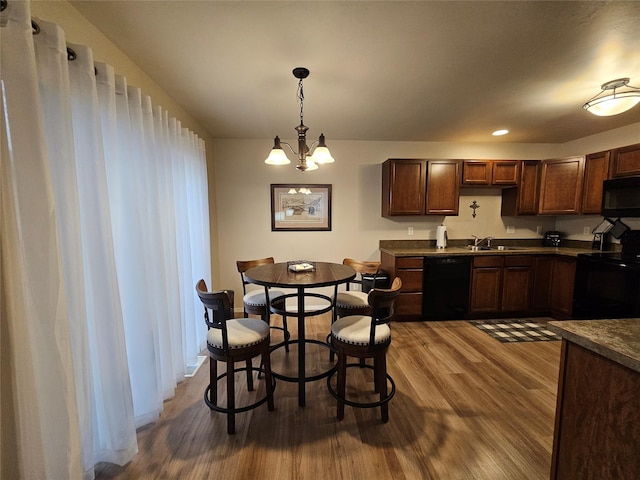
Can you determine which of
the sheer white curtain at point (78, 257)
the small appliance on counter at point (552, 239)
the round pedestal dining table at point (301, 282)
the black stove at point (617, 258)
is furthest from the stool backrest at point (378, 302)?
the small appliance on counter at point (552, 239)

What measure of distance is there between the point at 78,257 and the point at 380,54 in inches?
81.8

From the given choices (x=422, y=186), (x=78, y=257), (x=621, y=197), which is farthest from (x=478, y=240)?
(x=78, y=257)

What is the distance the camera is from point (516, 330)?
3.20m

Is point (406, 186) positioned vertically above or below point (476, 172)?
below

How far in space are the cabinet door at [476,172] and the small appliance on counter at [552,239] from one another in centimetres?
136

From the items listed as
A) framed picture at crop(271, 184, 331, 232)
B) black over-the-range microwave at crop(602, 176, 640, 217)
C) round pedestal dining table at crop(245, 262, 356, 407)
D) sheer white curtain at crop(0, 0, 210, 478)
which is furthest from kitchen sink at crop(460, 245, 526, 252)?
sheer white curtain at crop(0, 0, 210, 478)

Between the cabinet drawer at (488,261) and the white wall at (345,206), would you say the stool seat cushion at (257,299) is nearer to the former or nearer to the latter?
the white wall at (345,206)

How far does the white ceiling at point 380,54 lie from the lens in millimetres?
1398

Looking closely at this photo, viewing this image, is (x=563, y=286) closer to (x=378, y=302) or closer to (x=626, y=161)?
(x=626, y=161)

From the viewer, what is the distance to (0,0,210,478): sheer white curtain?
0.99 metres

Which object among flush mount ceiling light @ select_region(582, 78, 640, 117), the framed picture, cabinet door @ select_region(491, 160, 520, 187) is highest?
flush mount ceiling light @ select_region(582, 78, 640, 117)

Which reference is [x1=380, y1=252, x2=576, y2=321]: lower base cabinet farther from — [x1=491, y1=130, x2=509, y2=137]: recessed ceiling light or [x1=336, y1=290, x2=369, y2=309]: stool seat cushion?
[x1=491, y1=130, x2=509, y2=137]: recessed ceiling light

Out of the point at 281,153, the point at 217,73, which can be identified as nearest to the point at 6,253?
the point at 281,153

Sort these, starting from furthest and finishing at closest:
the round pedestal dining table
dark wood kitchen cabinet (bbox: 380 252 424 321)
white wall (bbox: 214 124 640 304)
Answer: white wall (bbox: 214 124 640 304), dark wood kitchen cabinet (bbox: 380 252 424 321), the round pedestal dining table
